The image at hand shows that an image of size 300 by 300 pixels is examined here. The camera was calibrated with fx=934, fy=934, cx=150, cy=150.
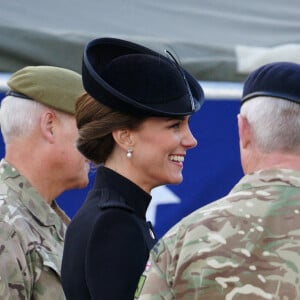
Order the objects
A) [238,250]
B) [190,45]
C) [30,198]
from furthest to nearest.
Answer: [190,45] < [30,198] < [238,250]

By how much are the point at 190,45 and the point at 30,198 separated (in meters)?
1.56

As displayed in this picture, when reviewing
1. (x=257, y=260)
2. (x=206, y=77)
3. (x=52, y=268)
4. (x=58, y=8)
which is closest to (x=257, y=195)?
(x=257, y=260)

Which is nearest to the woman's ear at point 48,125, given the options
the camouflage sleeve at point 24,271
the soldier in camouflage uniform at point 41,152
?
the soldier in camouflage uniform at point 41,152

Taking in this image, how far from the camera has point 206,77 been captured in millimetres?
4098

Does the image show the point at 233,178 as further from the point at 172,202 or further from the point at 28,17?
the point at 28,17

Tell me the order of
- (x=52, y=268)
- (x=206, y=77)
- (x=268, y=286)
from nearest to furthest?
(x=268, y=286)
(x=52, y=268)
(x=206, y=77)

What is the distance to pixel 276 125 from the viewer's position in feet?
6.54

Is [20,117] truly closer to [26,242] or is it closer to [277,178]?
[26,242]

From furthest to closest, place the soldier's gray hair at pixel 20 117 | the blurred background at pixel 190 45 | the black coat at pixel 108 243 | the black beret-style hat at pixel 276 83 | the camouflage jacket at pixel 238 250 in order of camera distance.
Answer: the blurred background at pixel 190 45 < the soldier's gray hair at pixel 20 117 < the black coat at pixel 108 243 < the black beret-style hat at pixel 276 83 < the camouflage jacket at pixel 238 250

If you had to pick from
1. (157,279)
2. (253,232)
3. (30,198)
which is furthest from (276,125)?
(30,198)

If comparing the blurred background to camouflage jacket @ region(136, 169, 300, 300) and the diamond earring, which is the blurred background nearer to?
the diamond earring

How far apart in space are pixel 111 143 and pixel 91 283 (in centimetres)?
37

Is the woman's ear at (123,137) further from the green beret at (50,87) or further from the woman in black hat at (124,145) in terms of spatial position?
the green beret at (50,87)

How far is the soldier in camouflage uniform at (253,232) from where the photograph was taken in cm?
192
